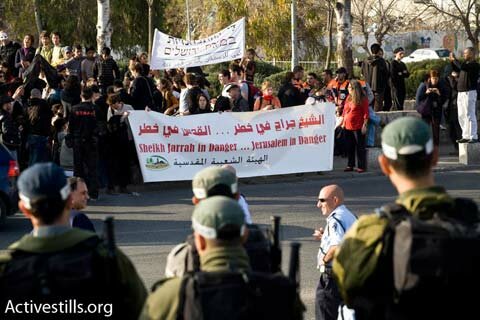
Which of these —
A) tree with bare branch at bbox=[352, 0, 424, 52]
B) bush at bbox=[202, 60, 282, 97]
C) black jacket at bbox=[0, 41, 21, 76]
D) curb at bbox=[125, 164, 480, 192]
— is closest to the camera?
curb at bbox=[125, 164, 480, 192]

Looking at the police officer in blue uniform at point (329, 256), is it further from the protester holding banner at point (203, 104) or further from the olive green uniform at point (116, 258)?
the protester holding banner at point (203, 104)

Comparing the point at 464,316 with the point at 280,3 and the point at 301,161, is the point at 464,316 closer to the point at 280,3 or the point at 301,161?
the point at 301,161

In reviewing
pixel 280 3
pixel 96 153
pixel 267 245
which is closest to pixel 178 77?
pixel 96 153

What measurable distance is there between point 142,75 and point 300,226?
232 inches

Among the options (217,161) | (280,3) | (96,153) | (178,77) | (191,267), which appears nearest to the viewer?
(191,267)

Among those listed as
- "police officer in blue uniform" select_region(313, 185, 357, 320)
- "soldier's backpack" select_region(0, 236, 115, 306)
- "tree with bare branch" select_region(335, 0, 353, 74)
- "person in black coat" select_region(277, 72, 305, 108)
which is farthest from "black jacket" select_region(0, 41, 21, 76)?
"soldier's backpack" select_region(0, 236, 115, 306)

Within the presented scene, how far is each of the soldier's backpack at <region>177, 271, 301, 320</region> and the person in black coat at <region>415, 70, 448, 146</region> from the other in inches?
624

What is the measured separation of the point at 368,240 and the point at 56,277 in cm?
128

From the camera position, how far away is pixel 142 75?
739 inches

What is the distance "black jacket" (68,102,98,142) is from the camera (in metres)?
15.6

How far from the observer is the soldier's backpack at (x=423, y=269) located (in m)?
4.46

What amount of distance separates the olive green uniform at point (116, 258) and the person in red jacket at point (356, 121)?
13.3m

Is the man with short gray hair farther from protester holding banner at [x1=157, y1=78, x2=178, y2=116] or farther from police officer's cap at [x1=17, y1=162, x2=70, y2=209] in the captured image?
police officer's cap at [x1=17, y1=162, x2=70, y2=209]

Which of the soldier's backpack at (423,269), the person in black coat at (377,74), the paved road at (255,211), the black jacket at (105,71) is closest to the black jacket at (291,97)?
the paved road at (255,211)
